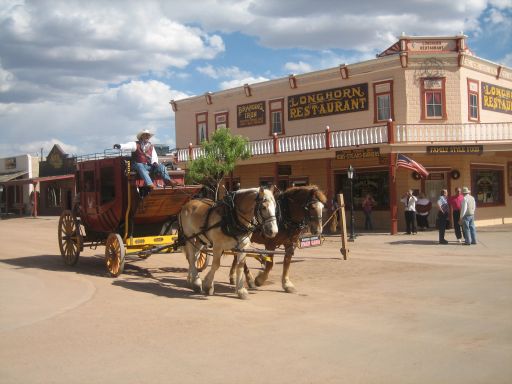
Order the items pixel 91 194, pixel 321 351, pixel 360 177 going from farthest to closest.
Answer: pixel 360 177
pixel 91 194
pixel 321 351

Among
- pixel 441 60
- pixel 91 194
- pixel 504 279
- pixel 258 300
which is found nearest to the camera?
pixel 258 300

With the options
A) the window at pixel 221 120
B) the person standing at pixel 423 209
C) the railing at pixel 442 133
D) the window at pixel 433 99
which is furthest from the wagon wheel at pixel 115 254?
the window at pixel 221 120

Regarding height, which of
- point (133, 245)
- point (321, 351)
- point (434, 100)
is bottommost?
point (321, 351)

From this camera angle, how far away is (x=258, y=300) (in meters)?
9.64

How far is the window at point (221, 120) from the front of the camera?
106 ft

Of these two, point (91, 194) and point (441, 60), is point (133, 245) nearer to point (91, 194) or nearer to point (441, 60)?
point (91, 194)

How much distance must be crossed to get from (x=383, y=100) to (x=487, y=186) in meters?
6.42

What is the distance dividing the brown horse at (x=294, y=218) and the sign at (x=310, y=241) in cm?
30

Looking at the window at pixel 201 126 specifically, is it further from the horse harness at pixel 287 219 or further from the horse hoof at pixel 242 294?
the horse hoof at pixel 242 294

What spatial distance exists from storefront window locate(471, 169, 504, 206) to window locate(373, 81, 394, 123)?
467 cm

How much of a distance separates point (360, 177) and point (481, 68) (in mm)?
7189

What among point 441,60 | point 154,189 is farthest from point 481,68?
point 154,189

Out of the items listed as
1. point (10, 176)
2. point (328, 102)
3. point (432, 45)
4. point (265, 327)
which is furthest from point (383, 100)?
point (10, 176)

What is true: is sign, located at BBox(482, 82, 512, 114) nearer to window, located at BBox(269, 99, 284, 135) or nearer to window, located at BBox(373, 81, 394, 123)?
window, located at BBox(373, 81, 394, 123)
